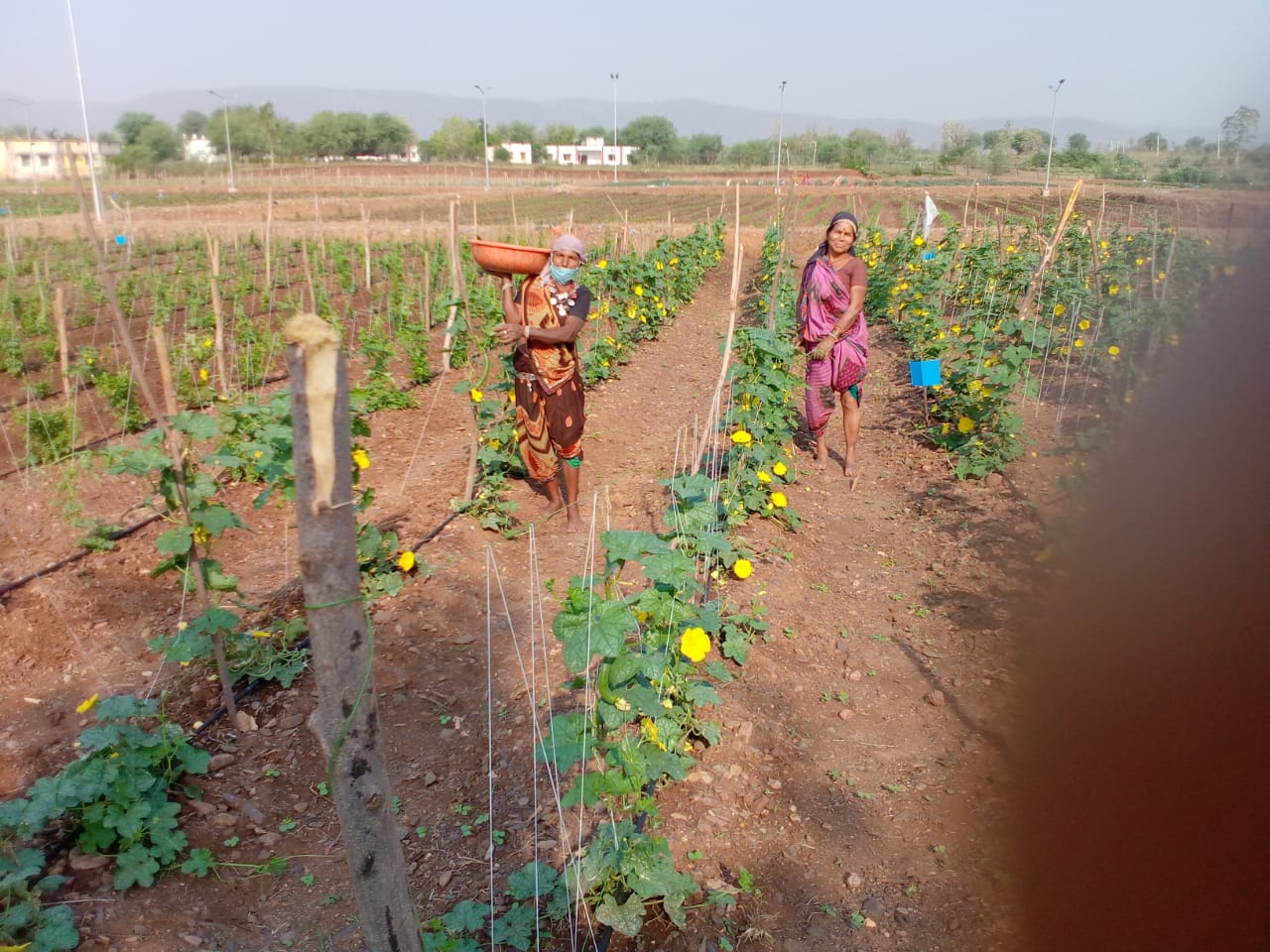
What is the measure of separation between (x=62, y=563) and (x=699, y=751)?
3.50 m

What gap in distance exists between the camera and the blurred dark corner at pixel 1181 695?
1.36 m

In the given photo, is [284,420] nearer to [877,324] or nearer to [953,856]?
[953,856]

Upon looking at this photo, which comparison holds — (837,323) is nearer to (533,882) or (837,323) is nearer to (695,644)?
(695,644)

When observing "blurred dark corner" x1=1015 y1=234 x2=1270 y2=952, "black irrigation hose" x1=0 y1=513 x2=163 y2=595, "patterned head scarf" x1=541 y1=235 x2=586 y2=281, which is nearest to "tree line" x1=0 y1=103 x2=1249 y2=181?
"blurred dark corner" x1=1015 y1=234 x2=1270 y2=952

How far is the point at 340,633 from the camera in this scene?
1.38 m

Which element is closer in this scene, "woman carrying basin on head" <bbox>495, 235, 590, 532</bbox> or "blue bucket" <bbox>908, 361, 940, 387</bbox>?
"woman carrying basin on head" <bbox>495, 235, 590, 532</bbox>

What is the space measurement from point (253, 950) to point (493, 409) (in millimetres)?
3394

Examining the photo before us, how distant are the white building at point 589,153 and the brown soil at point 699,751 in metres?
77.4

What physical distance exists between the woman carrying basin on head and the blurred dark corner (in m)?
3.19

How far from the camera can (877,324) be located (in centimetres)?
1136

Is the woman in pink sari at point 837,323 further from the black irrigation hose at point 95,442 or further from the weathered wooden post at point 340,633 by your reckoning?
the black irrigation hose at point 95,442

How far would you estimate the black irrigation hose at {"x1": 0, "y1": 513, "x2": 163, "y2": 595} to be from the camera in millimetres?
4098

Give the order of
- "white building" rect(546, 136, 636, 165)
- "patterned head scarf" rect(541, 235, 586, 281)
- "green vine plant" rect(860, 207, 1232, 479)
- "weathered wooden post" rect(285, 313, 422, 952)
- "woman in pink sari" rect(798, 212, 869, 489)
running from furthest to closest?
"white building" rect(546, 136, 636, 165)
"woman in pink sari" rect(798, 212, 869, 489)
"patterned head scarf" rect(541, 235, 586, 281)
"green vine plant" rect(860, 207, 1232, 479)
"weathered wooden post" rect(285, 313, 422, 952)

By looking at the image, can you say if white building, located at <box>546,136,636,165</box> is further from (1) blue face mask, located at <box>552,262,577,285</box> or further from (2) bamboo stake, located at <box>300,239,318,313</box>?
(1) blue face mask, located at <box>552,262,577,285</box>
